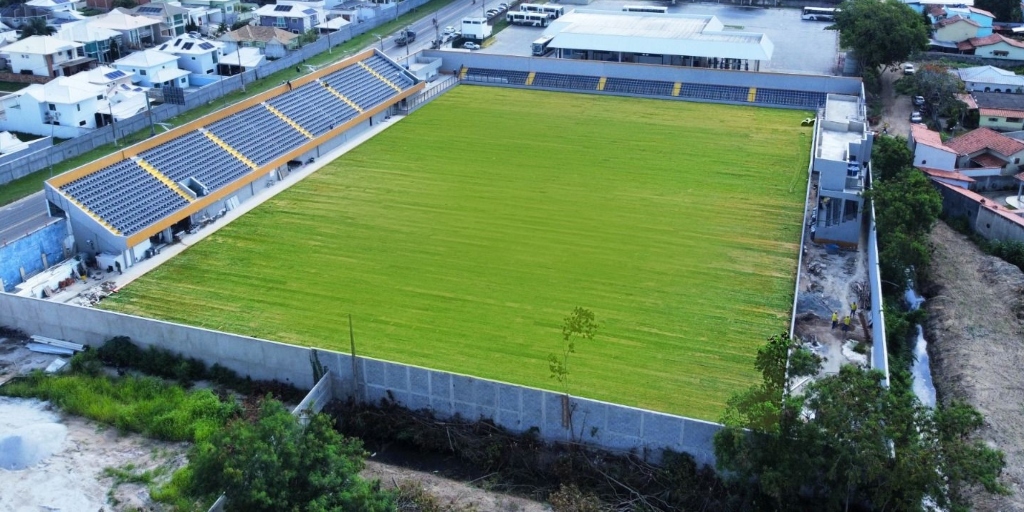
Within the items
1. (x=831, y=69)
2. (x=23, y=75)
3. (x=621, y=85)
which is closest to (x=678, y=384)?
(x=621, y=85)

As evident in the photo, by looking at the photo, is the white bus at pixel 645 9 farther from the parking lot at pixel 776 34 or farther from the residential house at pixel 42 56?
the residential house at pixel 42 56

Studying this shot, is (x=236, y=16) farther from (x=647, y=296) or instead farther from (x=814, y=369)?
(x=814, y=369)

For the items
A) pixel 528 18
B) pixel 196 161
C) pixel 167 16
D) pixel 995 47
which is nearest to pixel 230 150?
pixel 196 161

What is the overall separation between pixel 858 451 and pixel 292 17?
58132mm

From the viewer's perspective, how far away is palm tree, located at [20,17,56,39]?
61781mm

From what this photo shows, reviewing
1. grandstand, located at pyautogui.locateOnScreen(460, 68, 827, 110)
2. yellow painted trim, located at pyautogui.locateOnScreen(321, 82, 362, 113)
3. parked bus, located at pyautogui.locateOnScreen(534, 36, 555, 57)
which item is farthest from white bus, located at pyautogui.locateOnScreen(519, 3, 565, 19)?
yellow painted trim, located at pyautogui.locateOnScreen(321, 82, 362, 113)

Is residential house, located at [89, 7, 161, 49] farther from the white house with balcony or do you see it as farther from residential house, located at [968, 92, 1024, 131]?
residential house, located at [968, 92, 1024, 131]

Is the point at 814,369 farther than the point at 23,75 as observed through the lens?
No

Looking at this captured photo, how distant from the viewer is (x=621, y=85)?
5209cm

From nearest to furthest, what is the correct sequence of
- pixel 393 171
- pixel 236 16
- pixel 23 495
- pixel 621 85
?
pixel 23 495
pixel 393 171
pixel 621 85
pixel 236 16

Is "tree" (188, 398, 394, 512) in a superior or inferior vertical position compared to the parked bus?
inferior

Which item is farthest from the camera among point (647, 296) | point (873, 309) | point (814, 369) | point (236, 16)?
point (236, 16)

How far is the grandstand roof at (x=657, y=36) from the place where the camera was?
175 ft

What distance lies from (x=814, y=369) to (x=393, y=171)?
967 inches
